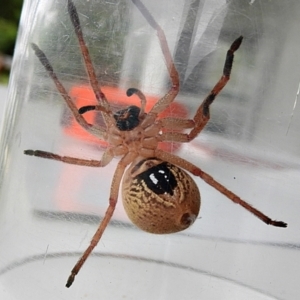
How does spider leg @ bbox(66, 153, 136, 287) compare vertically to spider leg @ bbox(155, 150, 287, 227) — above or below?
below

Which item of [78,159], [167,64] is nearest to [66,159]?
[78,159]

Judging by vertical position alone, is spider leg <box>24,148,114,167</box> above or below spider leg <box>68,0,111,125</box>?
below

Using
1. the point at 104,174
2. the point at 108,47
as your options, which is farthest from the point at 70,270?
the point at 108,47

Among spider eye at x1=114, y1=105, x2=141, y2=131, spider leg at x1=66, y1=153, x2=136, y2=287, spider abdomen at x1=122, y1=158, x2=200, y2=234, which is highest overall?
spider eye at x1=114, y1=105, x2=141, y2=131

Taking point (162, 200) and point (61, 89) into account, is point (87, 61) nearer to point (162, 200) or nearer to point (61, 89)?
point (61, 89)

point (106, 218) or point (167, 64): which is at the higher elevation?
point (167, 64)
